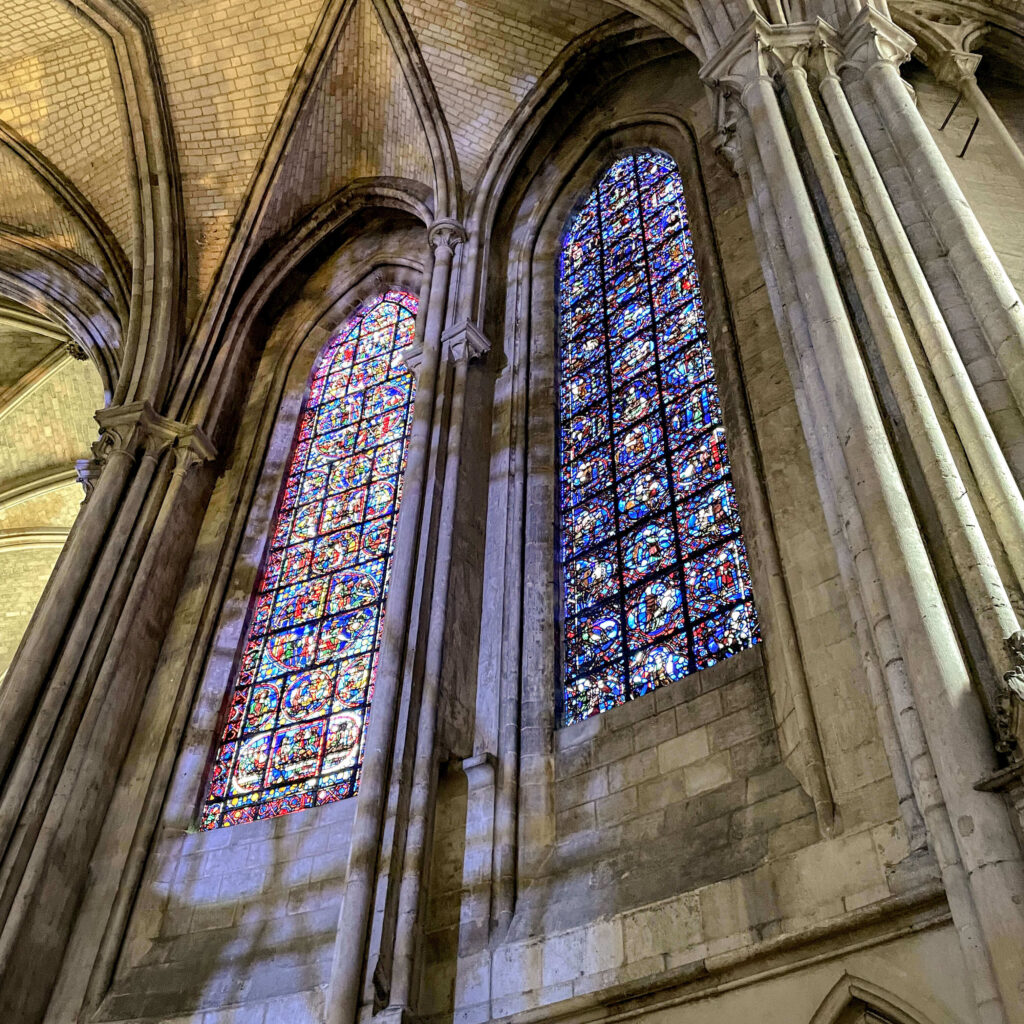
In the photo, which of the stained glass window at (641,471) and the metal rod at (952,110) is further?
the metal rod at (952,110)

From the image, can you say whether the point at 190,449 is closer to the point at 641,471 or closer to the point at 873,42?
the point at 641,471

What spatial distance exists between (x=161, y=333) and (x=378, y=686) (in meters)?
5.87

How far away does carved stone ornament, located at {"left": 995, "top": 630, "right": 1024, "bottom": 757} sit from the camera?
375 cm

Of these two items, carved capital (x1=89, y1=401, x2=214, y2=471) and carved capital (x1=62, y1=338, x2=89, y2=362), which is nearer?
carved capital (x1=89, y1=401, x2=214, y2=471)

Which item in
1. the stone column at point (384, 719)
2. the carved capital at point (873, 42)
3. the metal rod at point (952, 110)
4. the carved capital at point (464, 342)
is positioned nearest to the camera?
the stone column at point (384, 719)

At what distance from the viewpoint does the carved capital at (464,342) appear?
9.30m

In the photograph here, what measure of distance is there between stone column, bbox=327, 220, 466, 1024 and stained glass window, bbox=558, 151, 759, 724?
1.06 meters

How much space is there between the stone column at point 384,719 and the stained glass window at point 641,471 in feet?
3.46

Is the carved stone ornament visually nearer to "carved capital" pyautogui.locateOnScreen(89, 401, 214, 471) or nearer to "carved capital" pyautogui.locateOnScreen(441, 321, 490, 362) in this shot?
"carved capital" pyautogui.locateOnScreen(441, 321, 490, 362)

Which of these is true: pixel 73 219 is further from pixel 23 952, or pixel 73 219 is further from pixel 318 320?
pixel 23 952

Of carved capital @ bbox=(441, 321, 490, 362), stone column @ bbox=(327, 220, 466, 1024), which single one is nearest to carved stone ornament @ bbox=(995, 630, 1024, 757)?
stone column @ bbox=(327, 220, 466, 1024)

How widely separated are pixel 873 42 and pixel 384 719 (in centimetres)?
515

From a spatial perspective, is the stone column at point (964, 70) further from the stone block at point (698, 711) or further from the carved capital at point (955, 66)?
the stone block at point (698, 711)

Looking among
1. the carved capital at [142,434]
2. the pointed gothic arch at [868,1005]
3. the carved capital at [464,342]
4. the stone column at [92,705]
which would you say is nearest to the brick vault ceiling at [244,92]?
the carved capital at [142,434]
